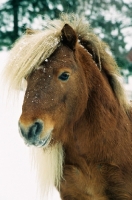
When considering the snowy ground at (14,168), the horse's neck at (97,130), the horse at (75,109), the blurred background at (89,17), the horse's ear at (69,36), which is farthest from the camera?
the blurred background at (89,17)

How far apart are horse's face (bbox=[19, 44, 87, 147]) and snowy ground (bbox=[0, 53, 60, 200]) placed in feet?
4.06

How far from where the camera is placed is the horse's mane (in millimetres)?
2564

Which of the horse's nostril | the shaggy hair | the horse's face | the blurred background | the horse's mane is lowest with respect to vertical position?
the shaggy hair

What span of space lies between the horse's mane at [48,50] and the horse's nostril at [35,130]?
44 cm

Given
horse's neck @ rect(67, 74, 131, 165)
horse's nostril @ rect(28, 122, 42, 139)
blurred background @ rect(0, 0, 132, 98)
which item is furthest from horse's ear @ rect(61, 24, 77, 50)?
blurred background @ rect(0, 0, 132, 98)

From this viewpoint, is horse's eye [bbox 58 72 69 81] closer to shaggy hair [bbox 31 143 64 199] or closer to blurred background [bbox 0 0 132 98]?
shaggy hair [bbox 31 143 64 199]

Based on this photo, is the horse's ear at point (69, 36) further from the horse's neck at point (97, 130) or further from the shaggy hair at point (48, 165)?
the shaggy hair at point (48, 165)

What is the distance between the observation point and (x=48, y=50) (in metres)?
2.59

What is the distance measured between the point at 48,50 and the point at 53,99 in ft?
1.27

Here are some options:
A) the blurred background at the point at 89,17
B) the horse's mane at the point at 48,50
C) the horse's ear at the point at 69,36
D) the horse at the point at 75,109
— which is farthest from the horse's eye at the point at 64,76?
the blurred background at the point at 89,17

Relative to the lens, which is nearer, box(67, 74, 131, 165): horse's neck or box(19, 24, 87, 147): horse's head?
box(19, 24, 87, 147): horse's head

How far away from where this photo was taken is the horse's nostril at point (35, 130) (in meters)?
2.30

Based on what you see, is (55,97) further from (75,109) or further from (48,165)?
(48,165)

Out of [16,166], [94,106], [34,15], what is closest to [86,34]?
[94,106]
